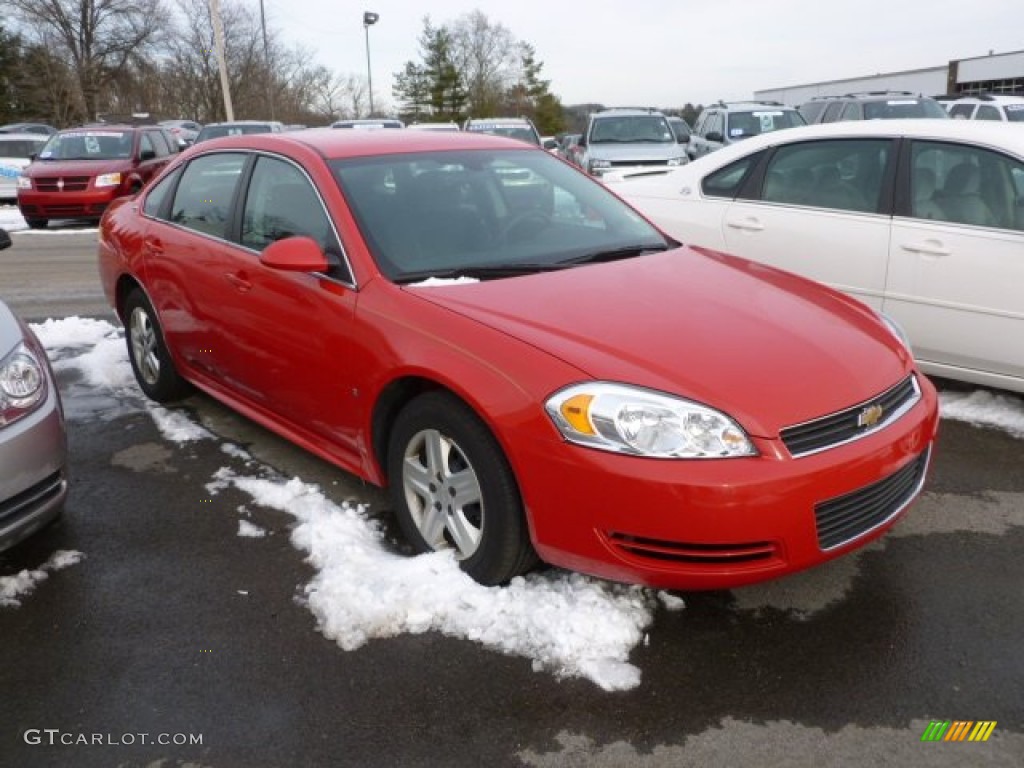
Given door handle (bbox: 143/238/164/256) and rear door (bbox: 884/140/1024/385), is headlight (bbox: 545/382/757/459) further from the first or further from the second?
door handle (bbox: 143/238/164/256)

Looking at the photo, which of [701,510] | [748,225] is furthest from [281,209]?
[748,225]

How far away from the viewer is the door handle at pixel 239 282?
3863mm

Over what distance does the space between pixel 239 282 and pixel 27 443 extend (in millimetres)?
1225

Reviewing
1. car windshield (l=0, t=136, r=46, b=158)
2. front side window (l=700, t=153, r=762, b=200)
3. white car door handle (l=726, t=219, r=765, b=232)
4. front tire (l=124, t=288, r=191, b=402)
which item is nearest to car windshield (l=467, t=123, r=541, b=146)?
car windshield (l=0, t=136, r=46, b=158)

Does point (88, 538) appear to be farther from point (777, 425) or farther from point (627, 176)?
point (627, 176)

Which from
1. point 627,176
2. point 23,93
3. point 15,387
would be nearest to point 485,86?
point 23,93

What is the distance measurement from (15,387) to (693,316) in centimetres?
241

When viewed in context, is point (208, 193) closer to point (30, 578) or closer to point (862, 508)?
point (30, 578)

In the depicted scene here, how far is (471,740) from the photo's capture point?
2.38 metres

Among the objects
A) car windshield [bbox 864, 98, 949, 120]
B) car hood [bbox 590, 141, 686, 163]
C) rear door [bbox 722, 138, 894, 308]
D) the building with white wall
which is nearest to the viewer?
rear door [bbox 722, 138, 894, 308]

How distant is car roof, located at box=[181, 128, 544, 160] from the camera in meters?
3.81

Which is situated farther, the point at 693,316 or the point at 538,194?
the point at 538,194

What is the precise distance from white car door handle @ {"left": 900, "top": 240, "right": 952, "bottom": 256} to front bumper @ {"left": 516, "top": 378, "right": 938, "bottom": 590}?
224 cm

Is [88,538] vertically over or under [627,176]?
under
